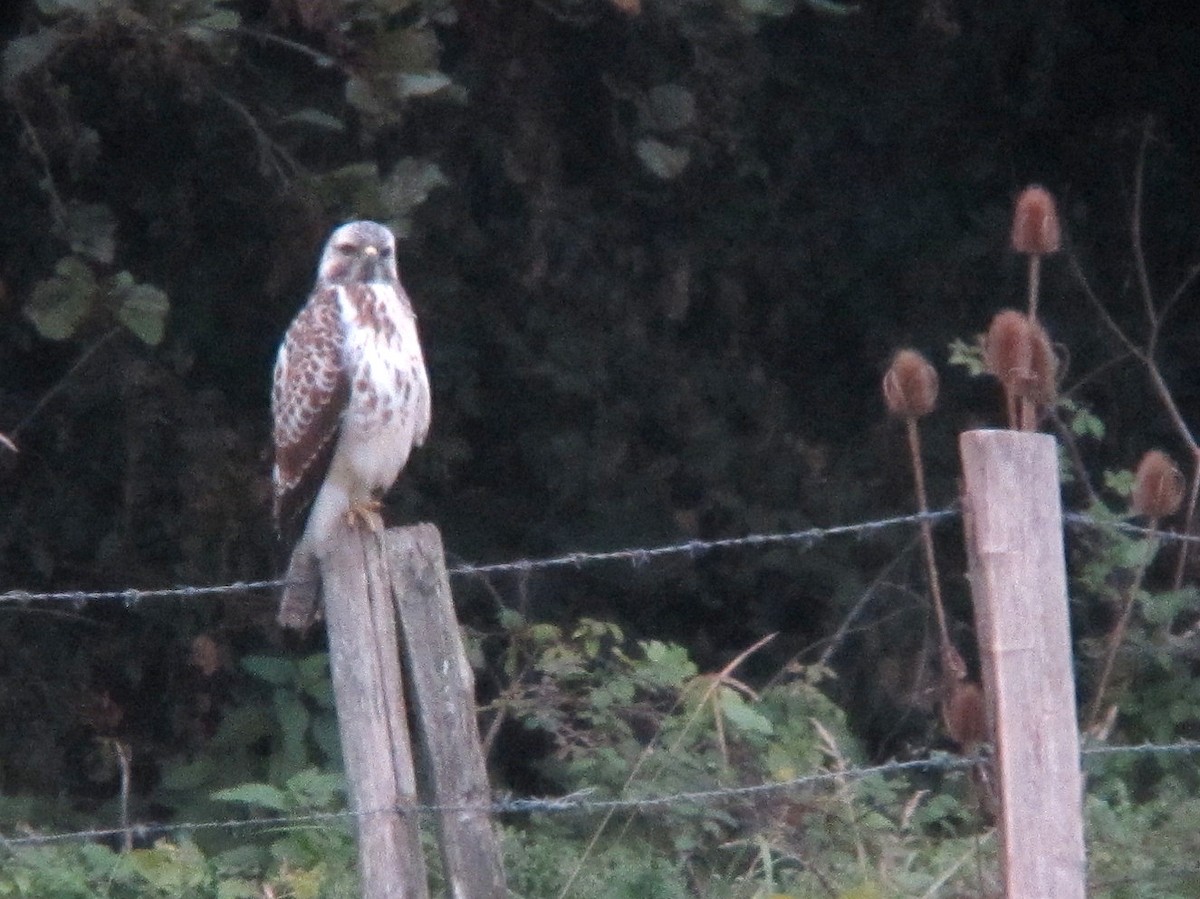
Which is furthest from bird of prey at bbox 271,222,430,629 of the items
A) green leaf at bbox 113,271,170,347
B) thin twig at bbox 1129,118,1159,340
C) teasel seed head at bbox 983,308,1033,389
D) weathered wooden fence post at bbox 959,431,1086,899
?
thin twig at bbox 1129,118,1159,340

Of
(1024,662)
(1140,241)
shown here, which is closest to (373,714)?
(1024,662)

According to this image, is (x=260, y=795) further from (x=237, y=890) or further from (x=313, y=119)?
(x=313, y=119)

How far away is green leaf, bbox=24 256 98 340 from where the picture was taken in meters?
4.71

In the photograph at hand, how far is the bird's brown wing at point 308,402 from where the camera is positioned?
465 cm

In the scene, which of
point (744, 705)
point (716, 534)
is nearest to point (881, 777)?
point (744, 705)

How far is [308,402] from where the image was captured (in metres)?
4.68

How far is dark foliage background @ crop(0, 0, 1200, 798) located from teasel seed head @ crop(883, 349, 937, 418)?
1.36 m

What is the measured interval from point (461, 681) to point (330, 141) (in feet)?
8.93

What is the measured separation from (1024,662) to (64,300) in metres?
2.73

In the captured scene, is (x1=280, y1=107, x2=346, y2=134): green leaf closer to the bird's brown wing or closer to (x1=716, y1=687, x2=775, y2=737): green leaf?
the bird's brown wing

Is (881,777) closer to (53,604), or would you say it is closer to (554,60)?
(554,60)

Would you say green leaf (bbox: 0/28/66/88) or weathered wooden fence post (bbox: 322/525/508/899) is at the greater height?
green leaf (bbox: 0/28/66/88)

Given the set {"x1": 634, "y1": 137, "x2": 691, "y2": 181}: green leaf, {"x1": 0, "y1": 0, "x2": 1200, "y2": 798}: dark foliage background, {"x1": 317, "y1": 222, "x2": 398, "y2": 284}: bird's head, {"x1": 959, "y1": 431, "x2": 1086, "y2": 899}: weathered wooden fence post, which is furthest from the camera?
{"x1": 634, "y1": 137, "x2": 691, "y2": 181}: green leaf

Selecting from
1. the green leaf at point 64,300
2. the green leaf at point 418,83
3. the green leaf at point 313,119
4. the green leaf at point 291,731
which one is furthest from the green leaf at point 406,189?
the green leaf at point 291,731
